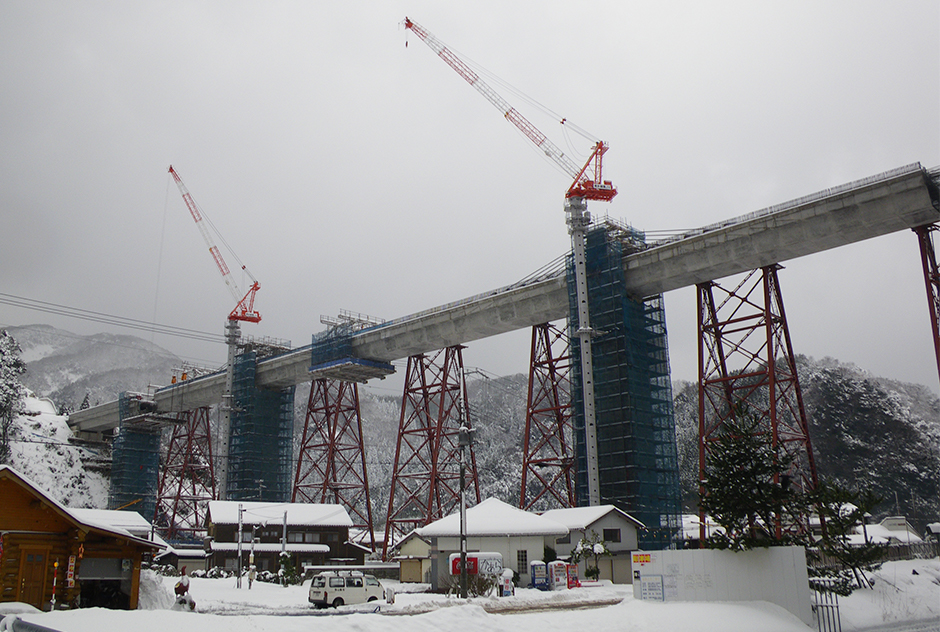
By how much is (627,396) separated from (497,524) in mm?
13731

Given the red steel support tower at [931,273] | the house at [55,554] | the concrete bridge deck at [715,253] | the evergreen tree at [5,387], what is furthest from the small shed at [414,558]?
the evergreen tree at [5,387]

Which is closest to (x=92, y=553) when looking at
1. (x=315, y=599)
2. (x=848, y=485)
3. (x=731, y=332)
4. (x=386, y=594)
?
(x=315, y=599)

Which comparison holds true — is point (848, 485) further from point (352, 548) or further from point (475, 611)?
point (475, 611)

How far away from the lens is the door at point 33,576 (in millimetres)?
22953

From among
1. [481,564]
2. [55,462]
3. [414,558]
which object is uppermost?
[55,462]

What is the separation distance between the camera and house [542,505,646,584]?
42344mm

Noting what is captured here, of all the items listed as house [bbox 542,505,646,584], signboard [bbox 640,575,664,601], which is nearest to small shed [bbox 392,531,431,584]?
house [bbox 542,505,646,584]

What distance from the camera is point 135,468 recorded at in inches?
4146

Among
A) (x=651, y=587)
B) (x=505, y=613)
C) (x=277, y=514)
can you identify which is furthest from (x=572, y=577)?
(x=277, y=514)

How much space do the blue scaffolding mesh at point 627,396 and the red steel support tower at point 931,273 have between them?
1743cm

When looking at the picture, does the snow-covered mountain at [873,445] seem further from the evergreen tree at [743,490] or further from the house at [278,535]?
the evergreen tree at [743,490]

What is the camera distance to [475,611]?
21.9m

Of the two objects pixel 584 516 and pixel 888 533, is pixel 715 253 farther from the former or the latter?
pixel 888 533

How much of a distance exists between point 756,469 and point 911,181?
2106 centimetres
